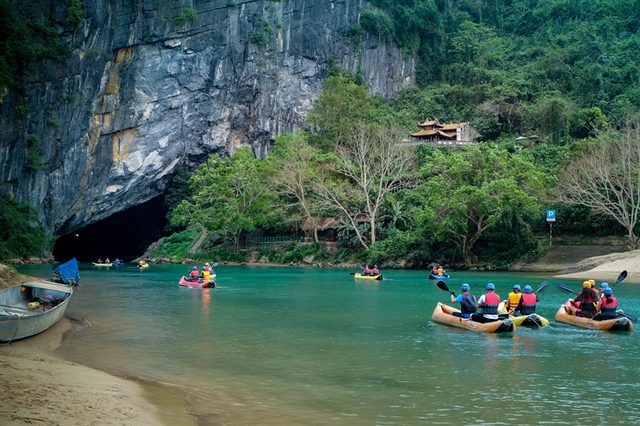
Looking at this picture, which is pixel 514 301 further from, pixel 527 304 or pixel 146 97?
pixel 146 97

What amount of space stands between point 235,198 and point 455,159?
19.9 m

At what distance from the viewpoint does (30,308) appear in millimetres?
21234

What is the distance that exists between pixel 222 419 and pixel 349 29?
260ft

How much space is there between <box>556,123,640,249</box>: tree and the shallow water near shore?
60.3 feet

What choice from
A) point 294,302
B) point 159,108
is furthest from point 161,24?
point 294,302

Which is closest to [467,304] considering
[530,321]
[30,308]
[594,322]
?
[530,321]

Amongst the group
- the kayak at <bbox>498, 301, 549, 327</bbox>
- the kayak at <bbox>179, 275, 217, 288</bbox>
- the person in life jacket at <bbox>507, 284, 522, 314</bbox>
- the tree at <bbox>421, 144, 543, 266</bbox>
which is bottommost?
the kayak at <bbox>498, 301, 549, 327</bbox>

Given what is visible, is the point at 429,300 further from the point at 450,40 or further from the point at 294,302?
the point at 450,40

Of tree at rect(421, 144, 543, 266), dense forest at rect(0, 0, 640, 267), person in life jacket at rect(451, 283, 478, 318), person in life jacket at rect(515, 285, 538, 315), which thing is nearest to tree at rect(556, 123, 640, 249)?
dense forest at rect(0, 0, 640, 267)

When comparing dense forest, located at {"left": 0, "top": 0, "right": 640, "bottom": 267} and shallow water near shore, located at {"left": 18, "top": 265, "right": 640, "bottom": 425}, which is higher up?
dense forest, located at {"left": 0, "top": 0, "right": 640, "bottom": 267}

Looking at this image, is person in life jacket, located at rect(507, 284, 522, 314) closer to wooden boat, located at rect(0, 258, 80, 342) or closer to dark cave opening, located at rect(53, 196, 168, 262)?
wooden boat, located at rect(0, 258, 80, 342)

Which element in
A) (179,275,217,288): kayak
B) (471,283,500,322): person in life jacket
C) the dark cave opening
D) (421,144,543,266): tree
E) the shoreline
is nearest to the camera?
the shoreline

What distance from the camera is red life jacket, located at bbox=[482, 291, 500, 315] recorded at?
2220 cm

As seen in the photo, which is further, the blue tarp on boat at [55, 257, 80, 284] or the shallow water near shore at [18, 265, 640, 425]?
the blue tarp on boat at [55, 257, 80, 284]
